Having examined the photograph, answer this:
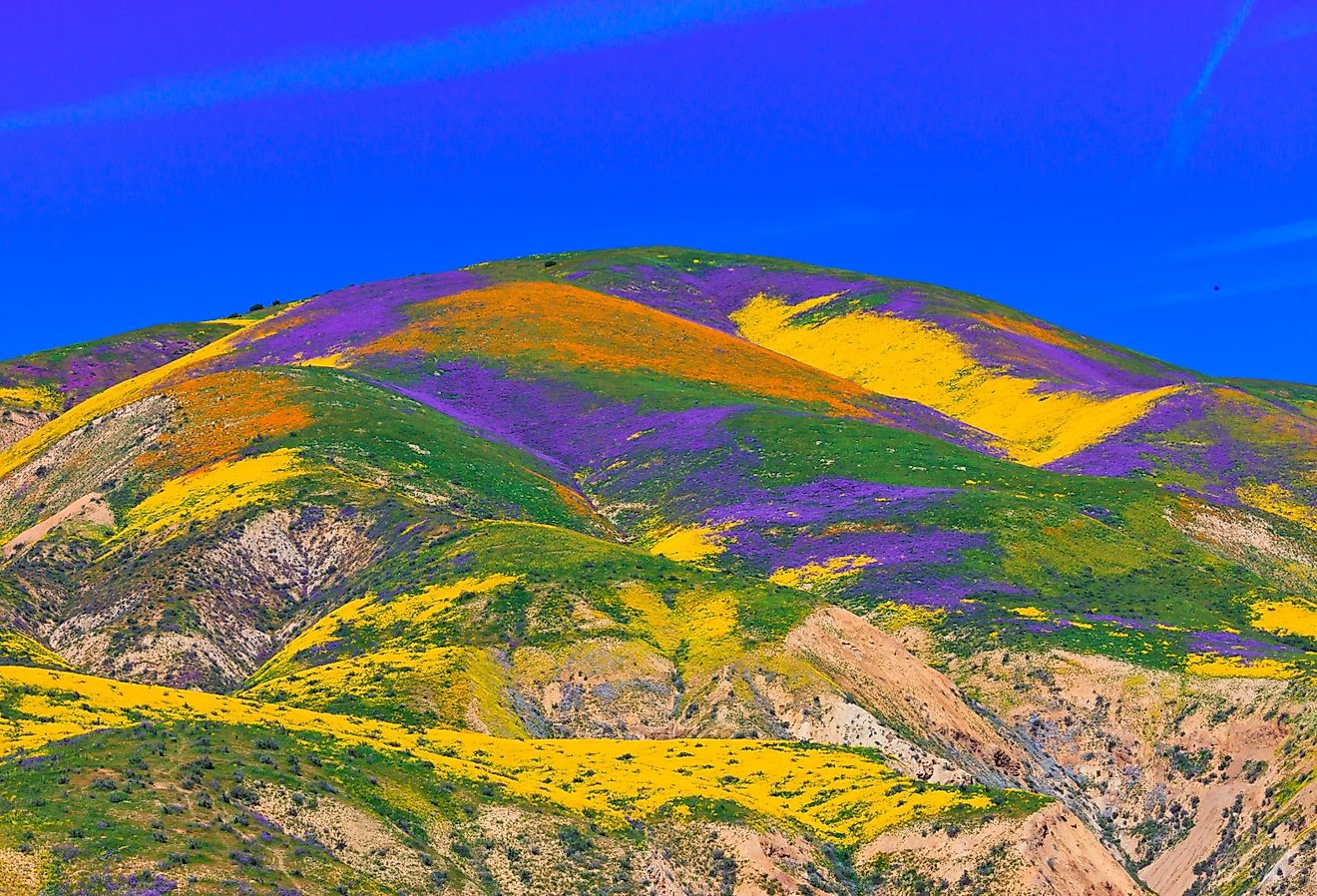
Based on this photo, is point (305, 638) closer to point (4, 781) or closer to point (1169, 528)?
point (4, 781)

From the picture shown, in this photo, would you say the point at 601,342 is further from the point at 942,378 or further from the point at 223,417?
the point at 223,417

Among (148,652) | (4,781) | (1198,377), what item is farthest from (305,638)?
(1198,377)

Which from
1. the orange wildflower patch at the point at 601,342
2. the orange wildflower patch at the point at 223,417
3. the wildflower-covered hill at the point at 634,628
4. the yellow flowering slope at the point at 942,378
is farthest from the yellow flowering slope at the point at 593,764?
the yellow flowering slope at the point at 942,378

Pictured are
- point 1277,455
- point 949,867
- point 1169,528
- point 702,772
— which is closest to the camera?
point 949,867

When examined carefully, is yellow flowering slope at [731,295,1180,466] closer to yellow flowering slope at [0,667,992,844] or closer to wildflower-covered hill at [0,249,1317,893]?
wildflower-covered hill at [0,249,1317,893]

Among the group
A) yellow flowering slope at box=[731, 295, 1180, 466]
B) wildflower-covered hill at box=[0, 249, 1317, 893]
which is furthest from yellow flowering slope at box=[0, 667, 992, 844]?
yellow flowering slope at box=[731, 295, 1180, 466]

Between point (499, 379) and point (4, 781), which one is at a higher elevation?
point (499, 379)
